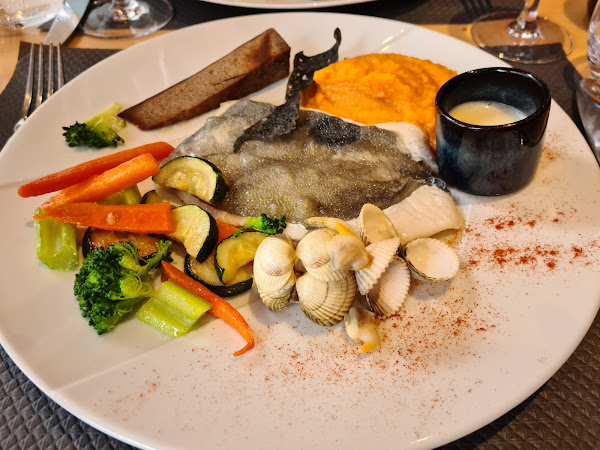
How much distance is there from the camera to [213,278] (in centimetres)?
245

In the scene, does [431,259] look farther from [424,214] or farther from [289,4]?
[289,4]

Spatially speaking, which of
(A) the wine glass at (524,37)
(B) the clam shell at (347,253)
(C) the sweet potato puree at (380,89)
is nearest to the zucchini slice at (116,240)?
(B) the clam shell at (347,253)

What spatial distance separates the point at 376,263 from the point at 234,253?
64 cm

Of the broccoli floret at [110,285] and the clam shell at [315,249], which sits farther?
the broccoli floret at [110,285]

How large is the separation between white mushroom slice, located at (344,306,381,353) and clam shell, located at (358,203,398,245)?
305 mm

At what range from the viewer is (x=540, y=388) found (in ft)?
7.31

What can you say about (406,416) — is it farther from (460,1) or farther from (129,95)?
(460,1)

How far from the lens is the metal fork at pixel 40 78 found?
3568 mm

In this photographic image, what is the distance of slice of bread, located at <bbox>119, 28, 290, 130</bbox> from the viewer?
330cm

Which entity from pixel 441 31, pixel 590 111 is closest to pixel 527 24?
pixel 441 31

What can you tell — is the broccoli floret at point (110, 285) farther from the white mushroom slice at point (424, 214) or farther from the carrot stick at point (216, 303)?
the white mushroom slice at point (424, 214)

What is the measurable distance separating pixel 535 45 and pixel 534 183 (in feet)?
5.18

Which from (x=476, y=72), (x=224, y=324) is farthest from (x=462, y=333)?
(x=476, y=72)

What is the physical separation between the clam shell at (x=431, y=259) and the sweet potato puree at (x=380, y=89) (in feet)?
2.53
